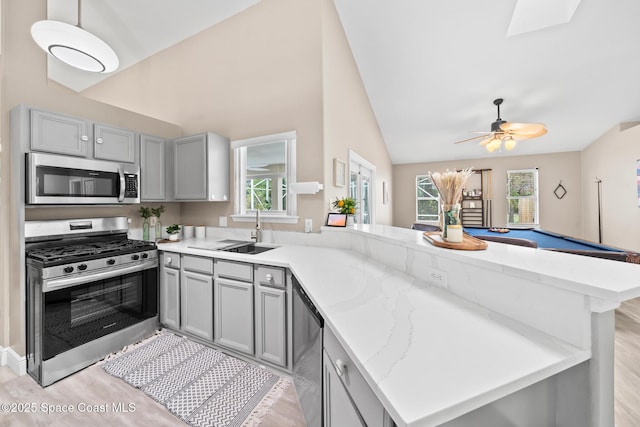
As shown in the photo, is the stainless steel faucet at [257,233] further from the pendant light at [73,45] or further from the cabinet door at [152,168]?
the pendant light at [73,45]

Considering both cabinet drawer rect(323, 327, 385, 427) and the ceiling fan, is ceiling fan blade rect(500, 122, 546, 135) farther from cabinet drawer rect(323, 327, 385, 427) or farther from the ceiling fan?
cabinet drawer rect(323, 327, 385, 427)

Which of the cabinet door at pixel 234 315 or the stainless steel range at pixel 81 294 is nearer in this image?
the stainless steel range at pixel 81 294

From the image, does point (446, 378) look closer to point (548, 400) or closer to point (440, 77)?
point (548, 400)

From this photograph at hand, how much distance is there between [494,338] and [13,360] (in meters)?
3.23

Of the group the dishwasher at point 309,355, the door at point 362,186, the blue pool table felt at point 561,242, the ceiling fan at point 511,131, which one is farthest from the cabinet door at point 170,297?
the blue pool table felt at point 561,242

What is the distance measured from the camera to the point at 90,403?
5.28 feet

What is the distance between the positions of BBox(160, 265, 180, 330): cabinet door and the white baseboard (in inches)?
35.4

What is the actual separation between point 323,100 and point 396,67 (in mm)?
1781

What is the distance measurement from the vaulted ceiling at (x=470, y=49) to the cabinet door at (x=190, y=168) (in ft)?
5.16

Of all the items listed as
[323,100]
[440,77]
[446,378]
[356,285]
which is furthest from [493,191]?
[446,378]

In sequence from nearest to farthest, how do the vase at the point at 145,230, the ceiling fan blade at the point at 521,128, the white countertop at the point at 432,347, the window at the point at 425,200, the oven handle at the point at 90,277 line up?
the white countertop at the point at 432,347
the oven handle at the point at 90,277
the vase at the point at 145,230
the ceiling fan blade at the point at 521,128
the window at the point at 425,200

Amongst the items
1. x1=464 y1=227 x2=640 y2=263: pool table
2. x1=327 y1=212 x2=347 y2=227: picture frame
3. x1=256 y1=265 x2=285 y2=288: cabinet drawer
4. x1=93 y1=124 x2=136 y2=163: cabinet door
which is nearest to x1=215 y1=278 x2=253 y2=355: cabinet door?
x1=256 y1=265 x2=285 y2=288: cabinet drawer

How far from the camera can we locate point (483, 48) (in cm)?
308

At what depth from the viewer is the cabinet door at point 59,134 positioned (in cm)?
189
